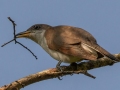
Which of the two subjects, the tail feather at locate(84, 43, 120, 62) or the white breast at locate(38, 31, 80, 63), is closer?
the tail feather at locate(84, 43, 120, 62)

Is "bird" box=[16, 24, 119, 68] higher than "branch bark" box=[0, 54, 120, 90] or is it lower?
higher

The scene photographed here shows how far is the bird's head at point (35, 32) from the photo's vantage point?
671 cm

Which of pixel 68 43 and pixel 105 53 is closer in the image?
pixel 105 53

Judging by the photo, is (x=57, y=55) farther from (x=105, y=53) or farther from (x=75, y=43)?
(x=105, y=53)

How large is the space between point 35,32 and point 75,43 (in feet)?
4.81

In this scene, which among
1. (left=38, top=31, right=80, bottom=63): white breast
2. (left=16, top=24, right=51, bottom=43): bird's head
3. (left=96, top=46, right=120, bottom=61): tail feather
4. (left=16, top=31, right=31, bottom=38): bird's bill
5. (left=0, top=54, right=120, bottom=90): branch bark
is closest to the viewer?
(left=0, top=54, right=120, bottom=90): branch bark

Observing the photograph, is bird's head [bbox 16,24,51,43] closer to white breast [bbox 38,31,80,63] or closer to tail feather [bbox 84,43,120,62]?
white breast [bbox 38,31,80,63]

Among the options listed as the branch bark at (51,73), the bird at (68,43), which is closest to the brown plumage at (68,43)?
the bird at (68,43)

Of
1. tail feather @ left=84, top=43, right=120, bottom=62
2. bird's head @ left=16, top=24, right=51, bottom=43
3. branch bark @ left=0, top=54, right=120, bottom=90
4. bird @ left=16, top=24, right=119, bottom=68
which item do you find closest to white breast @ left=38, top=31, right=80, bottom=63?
bird @ left=16, top=24, right=119, bottom=68

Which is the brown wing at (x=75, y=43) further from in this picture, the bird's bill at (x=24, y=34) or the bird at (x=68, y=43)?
the bird's bill at (x=24, y=34)

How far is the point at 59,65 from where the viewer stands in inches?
223

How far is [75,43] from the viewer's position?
5.78 metres

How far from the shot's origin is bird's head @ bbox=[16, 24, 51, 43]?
264 inches

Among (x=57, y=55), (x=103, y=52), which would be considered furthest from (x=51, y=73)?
(x=103, y=52)
